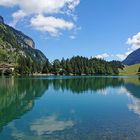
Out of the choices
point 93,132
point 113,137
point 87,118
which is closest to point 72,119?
point 87,118

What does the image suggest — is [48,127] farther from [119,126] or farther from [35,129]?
[119,126]

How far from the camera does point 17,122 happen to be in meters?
34.3

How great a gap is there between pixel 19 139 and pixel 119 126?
1067 cm

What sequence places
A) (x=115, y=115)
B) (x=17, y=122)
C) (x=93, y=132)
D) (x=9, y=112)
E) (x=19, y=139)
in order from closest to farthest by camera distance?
(x=19, y=139) → (x=93, y=132) → (x=17, y=122) → (x=115, y=115) → (x=9, y=112)

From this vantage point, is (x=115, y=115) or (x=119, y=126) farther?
(x=115, y=115)

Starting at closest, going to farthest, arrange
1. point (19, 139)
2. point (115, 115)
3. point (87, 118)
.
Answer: point (19, 139)
point (87, 118)
point (115, 115)

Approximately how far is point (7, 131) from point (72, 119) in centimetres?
908

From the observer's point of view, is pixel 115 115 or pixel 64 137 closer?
pixel 64 137

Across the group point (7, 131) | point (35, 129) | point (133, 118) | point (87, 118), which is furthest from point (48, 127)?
point (133, 118)

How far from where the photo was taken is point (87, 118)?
36.6m

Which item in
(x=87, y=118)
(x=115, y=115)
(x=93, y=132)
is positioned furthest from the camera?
(x=115, y=115)

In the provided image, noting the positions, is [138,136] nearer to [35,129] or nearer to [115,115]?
[35,129]

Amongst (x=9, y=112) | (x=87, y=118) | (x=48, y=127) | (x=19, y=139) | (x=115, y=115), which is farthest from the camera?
(x=9, y=112)

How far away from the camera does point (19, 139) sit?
2592cm
